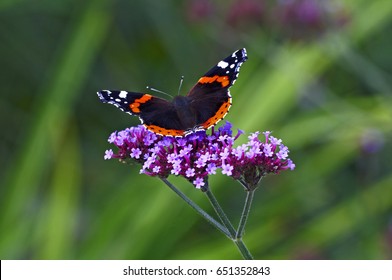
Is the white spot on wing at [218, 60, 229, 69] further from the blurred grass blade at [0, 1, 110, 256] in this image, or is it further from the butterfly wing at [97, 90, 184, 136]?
the blurred grass blade at [0, 1, 110, 256]

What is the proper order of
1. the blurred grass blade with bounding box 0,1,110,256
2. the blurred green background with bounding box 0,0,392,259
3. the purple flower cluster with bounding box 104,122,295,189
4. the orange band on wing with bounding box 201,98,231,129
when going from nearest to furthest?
the purple flower cluster with bounding box 104,122,295,189 < the orange band on wing with bounding box 201,98,231,129 < the blurred green background with bounding box 0,0,392,259 < the blurred grass blade with bounding box 0,1,110,256

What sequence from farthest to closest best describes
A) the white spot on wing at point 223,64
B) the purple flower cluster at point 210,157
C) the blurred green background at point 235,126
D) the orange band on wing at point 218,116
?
the blurred green background at point 235,126 < the white spot on wing at point 223,64 < the orange band on wing at point 218,116 < the purple flower cluster at point 210,157

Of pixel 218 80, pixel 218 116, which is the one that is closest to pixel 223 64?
pixel 218 80

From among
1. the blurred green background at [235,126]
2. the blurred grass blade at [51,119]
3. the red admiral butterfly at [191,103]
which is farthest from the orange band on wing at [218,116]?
the blurred grass blade at [51,119]

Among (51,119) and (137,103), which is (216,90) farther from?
(51,119)

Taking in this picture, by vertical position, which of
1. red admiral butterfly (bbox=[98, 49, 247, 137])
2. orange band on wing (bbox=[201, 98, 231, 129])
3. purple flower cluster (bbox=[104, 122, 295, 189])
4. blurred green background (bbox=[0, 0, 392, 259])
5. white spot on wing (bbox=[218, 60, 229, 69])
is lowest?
purple flower cluster (bbox=[104, 122, 295, 189])

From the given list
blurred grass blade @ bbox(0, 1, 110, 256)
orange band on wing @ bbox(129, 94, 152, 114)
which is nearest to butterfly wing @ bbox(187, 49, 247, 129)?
orange band on wing @ bbox(129, 94, 152, 114)

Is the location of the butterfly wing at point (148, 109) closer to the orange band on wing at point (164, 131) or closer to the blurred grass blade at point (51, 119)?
the orange band on wing at point (164, 131)

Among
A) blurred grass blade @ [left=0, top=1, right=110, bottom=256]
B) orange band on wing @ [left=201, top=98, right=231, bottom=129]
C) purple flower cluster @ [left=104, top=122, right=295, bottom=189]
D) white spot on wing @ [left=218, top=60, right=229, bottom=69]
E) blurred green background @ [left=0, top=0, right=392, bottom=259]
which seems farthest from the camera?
blurred grass blade @ [left=0, top=1, right=110, bottom=256]
